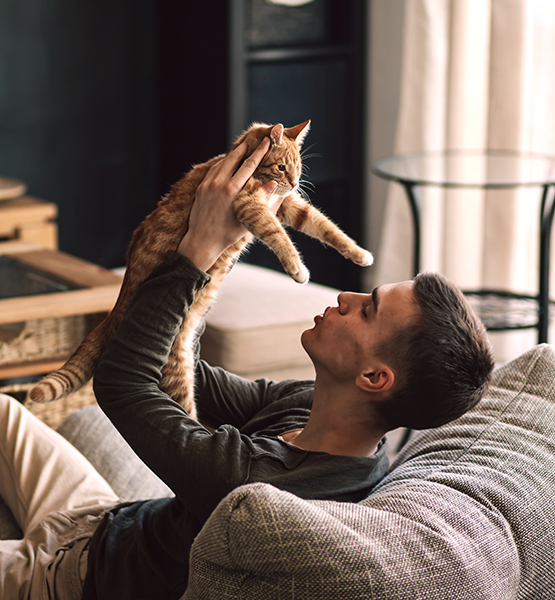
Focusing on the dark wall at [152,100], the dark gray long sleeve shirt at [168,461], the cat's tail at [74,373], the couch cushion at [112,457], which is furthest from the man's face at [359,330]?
the dark wall at [152,100]

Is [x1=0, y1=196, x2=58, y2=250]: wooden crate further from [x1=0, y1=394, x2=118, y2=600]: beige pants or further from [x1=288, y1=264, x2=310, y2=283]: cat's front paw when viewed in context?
[x1=288, y1=264, x2=310, y2=283]: cat's front paw

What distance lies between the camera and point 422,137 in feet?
12.1

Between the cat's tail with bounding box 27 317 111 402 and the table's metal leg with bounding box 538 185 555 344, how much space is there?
1.74m

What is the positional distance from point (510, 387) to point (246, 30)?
291 centimetres

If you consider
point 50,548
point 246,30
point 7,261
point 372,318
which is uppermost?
point 246,30

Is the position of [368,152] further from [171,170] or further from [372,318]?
[372,318]

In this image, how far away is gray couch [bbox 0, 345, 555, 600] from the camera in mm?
744

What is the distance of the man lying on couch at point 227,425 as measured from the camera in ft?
3.25

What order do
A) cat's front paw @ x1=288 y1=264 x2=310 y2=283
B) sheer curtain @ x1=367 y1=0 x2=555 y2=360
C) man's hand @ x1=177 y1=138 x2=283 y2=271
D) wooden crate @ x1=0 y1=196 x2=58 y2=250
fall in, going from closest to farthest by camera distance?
man's hand @ x1=177 y1=138 x2=283 y2=271 < cat's front paw @ x1=288 y1=264 x2=310 y2=283 < sheer curtain @ x1=367 y1=0 x2=555 y2=360 < wooden crate @ x1=0 y1=196 x2=58 y2=250

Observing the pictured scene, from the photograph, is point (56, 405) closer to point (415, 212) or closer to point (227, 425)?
point (227, 425)

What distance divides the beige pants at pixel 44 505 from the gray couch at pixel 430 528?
0.42 metres

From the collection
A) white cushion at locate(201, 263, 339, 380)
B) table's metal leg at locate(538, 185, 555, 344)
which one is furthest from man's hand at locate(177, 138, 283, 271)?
table's metal leg at locate(538, 185, 555, 344)

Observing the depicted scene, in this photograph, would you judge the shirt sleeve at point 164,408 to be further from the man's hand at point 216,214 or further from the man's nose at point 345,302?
the man's nose at point 345,302

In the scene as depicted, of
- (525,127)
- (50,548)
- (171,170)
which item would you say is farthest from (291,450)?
(171,170)
